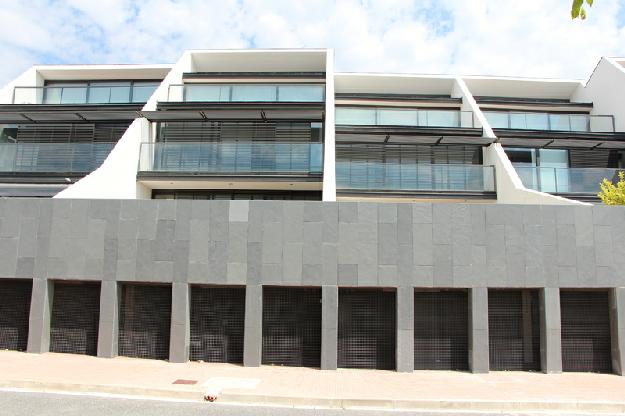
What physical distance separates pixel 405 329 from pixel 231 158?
10.1 m

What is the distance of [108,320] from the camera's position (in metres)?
13.8

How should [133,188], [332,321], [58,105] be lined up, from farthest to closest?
[58,105] < [133,188] < [332,321]

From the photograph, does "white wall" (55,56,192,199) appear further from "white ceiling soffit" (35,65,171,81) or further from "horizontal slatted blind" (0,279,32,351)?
"horizontal slatted blind" (0,279,32,351)

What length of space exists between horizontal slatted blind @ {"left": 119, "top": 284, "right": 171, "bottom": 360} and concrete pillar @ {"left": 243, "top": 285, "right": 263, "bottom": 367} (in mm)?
2214

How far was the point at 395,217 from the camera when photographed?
13711 mm

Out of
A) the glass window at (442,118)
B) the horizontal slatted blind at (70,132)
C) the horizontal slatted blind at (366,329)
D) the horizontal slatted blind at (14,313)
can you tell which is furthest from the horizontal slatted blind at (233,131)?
the horizontal slatted blind at (366,329)

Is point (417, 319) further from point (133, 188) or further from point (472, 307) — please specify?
point (133, 188)

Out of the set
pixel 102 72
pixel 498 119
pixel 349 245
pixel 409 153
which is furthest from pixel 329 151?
pixel 102 72

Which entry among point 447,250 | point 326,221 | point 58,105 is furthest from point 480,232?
point 58,105

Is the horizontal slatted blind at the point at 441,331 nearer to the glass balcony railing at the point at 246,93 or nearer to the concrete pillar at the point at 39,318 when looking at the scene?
the concrete pillar at the point at 39,318

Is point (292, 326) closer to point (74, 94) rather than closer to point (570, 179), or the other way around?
point (570, 179)

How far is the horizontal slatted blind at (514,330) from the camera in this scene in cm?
1359

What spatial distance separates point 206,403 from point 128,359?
462 cm

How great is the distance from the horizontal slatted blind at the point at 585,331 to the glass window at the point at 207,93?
15.4 meters
